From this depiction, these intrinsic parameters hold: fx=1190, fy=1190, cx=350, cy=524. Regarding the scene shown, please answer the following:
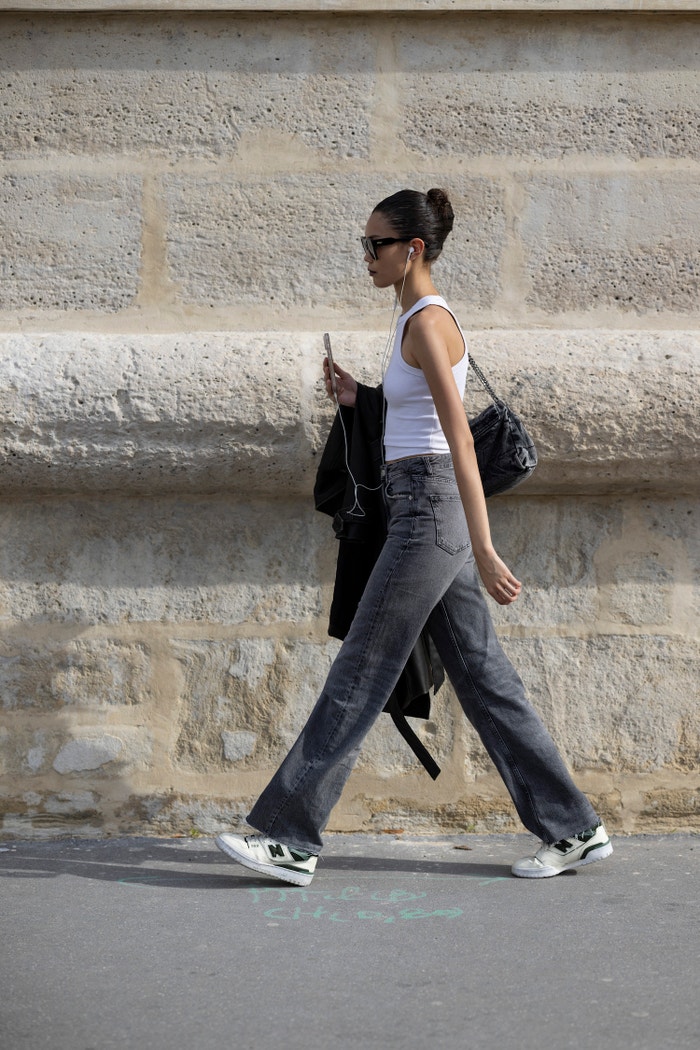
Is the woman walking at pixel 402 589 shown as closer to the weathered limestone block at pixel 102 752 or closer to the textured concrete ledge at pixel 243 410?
the textured concrete ledge at pixel 243 410

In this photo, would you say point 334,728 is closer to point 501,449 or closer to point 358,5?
point 501,449

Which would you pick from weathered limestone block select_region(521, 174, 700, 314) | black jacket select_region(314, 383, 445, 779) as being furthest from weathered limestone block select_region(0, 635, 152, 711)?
weathered limestone block select_region(521, 174, 700, 314)

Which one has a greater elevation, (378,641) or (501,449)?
(501,449)

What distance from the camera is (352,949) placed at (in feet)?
8.52

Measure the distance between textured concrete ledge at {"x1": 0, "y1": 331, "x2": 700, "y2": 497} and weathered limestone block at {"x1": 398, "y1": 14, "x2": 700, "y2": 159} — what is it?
690mm

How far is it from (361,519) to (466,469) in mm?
407

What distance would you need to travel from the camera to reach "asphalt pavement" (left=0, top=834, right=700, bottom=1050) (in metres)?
2.16

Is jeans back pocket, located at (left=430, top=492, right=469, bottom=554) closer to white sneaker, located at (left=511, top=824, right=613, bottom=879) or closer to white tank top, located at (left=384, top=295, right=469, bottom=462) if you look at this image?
white tank top, located at (left=384, top=295, right=469, bottom=462)

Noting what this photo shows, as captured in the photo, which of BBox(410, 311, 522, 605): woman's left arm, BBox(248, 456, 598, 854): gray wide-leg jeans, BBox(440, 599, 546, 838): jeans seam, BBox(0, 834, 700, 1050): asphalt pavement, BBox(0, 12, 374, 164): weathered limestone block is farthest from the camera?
BBox(0, 12, 374, 164): weathered limestone block

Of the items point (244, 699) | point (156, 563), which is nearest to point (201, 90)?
point (156, 563)

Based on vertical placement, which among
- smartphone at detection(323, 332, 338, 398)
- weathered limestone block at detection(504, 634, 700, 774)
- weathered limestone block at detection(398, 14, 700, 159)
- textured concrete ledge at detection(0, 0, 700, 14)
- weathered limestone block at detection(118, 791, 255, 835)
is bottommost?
weathered limestone block at detection(118, 791, 255, 835)

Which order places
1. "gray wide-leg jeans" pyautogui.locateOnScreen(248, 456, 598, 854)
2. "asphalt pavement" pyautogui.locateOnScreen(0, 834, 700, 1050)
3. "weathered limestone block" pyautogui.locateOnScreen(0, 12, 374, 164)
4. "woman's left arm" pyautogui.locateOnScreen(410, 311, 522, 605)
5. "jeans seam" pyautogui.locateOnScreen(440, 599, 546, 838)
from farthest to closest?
"weathered limestone block" pyautogui.locateOnScreen(0, 12, 374, 164), "jeans seam" pyautogui.locateOnScreen(440, 599, 546, 838), "gray wide-leg jeans" pyautogui.locateOnScreen(248, 456, 598, 854), "woman's left arm" pyautogui.locateOnScreen(410, 311, 522, 605), "asphalt pavement" pyautogui.locateOnScreen(0, 834, 700, 1050)

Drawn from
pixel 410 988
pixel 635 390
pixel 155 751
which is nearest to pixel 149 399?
pixel 155 751

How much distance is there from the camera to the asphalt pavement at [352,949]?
2.16 meters
